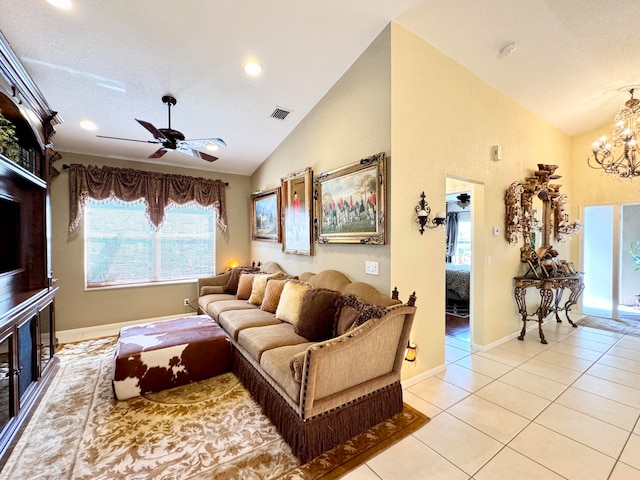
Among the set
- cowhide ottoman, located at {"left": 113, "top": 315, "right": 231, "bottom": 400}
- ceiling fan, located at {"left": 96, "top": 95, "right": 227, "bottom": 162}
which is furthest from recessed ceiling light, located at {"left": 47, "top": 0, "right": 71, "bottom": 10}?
cowhide ottoman, located at {"left": 113, "top": 315, "right": 231, "bottom": 400}

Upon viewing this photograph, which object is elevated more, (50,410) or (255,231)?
(255,231)

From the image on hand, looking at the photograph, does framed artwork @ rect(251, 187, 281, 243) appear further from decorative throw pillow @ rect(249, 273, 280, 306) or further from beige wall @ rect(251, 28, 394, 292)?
decorative throw pillow @ rect(249, 273, 280, 306)

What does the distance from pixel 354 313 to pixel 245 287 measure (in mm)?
2402

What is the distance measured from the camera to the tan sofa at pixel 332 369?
1856 millimetres

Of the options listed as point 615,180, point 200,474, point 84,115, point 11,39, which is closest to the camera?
point 200,474

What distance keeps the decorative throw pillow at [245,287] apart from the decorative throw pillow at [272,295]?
64 centimetres

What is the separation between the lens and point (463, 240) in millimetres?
7855

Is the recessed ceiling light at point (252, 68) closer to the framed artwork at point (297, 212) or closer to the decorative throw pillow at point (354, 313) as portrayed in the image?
the framed artwork at point (297, 212)

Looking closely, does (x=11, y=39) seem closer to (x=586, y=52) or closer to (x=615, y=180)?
(x=586, y=52)

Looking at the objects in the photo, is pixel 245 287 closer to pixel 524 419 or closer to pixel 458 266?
pixel 524 419

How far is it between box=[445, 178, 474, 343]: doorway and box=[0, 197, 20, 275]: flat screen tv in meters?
4.68

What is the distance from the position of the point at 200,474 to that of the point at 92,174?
14.8ft

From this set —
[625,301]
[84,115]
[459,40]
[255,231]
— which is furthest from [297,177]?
[625,301]

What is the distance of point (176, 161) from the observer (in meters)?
4.88
